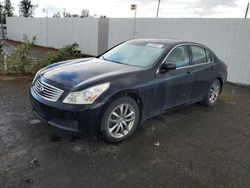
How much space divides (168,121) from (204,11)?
23.5 feet

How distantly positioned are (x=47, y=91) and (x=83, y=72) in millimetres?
585

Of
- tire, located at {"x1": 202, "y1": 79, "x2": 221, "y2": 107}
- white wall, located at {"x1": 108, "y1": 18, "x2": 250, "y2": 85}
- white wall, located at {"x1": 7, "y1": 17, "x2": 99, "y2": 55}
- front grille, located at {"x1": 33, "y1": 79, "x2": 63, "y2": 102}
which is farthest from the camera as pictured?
white wall, located at {"x1": 7, "y1": 17, "x2": 99, "y2": 55}

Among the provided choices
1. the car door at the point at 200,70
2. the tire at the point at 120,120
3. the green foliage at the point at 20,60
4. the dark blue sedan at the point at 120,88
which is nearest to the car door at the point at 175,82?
the dark blue sedan at the point at 120,88

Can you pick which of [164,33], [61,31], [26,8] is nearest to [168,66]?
[164,33]

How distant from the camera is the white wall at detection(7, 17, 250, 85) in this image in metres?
7.82

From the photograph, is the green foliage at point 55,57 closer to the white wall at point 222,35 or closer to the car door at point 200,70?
the white wall at point 222,35

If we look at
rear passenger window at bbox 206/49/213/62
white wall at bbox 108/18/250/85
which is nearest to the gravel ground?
rear passenger window at bbox 206/49/213/62

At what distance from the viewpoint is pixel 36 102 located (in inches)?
128

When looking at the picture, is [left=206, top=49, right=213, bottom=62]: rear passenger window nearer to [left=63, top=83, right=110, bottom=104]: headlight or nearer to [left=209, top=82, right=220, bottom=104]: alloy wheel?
[left=209, top=82, right=220, bottom=104]: alloy wheel

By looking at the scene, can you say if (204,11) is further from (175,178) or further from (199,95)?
(175,178)

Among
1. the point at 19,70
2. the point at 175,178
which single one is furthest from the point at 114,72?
the point at 19,70

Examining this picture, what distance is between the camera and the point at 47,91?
3.14 m

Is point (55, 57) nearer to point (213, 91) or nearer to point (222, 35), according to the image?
point (213, 91)

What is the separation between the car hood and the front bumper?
1.07ft
